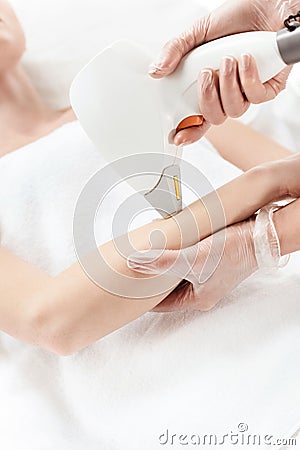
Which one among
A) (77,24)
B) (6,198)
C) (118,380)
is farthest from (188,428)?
(77,24)

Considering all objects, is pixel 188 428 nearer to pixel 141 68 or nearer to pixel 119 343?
pixel 119 343

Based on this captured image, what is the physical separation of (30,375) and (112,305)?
0.22 meters

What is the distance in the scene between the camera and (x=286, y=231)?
3.79 ft

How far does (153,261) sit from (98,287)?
9cm

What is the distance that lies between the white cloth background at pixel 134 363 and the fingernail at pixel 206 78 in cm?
35

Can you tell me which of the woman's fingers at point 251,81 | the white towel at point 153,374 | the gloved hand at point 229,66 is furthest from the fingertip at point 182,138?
the white towel at point 153,374

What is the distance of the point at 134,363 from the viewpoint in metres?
1.21

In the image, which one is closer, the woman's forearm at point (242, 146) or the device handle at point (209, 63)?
the device handle at point (209, 63)

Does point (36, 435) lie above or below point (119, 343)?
below

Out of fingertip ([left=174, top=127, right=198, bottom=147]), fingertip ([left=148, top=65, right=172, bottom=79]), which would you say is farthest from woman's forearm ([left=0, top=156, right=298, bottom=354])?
fingertip ([left=148, top=65, right=172, bottom=79])

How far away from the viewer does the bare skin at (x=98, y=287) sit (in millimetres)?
1145

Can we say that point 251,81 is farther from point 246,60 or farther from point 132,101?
point 132,101

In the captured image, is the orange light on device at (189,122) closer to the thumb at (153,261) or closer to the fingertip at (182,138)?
the fingertip at (182,138)

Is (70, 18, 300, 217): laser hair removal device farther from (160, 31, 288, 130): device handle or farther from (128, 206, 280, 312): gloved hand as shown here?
(128, 206, 280, 312): gloved hand
